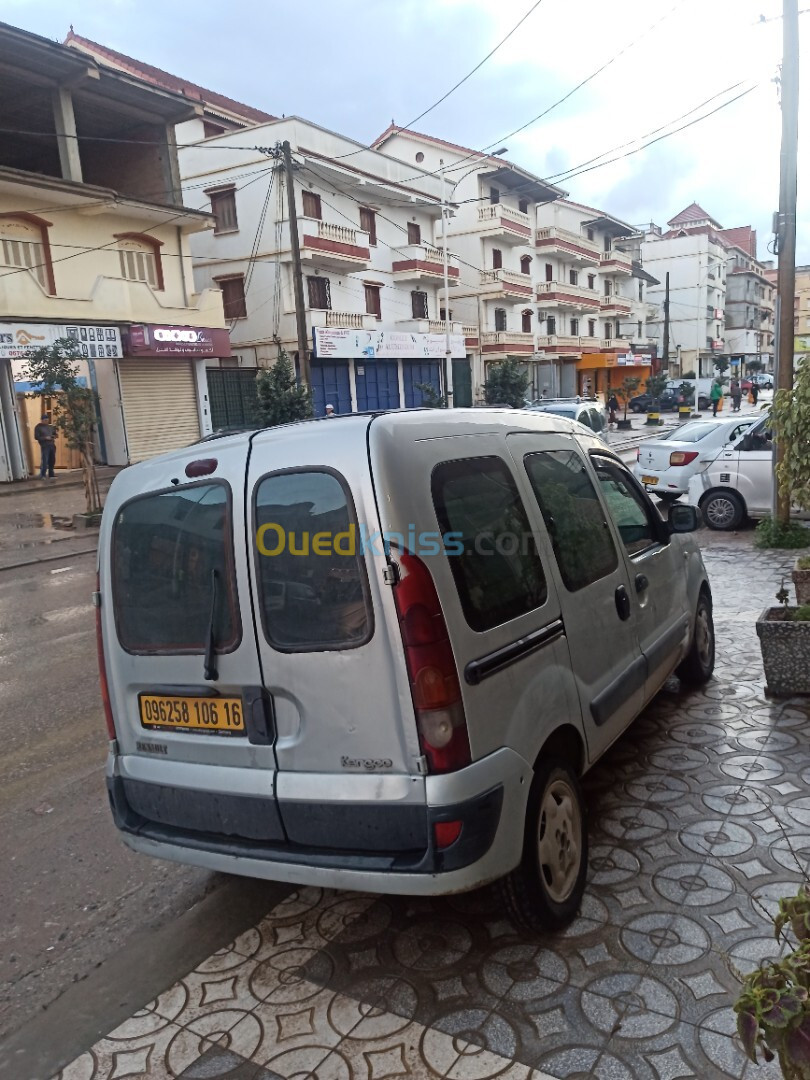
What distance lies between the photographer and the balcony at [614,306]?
55938 mm

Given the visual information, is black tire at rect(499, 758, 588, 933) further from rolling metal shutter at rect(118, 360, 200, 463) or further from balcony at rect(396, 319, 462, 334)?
balcony at rect(396, 319, 462, 334)

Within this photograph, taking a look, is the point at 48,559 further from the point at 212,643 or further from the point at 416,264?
the point at 416,264

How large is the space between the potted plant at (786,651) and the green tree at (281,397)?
18057 mm

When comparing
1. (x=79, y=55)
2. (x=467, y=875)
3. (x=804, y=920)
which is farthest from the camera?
(x=79, y=55)

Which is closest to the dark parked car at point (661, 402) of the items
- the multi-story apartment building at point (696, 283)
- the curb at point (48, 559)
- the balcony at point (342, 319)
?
the balcony at point (342, 319)

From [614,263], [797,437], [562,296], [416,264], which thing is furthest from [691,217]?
[797,437]

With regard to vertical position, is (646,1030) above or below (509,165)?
below

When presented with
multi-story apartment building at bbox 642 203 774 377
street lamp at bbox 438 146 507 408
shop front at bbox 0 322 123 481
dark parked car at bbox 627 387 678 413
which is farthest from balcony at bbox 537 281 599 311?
shop front at bbox 0 322 123 481

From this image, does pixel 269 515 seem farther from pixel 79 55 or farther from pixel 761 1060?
pixel 79 55

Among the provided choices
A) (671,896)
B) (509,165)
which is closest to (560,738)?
(671,896)

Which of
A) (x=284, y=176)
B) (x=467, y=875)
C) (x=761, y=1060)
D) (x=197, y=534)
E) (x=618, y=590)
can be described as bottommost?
(x=761, y=1060)

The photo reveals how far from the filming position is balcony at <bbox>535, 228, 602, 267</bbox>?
152 ft

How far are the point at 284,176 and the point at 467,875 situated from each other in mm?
29104

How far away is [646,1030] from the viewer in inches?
91.7
